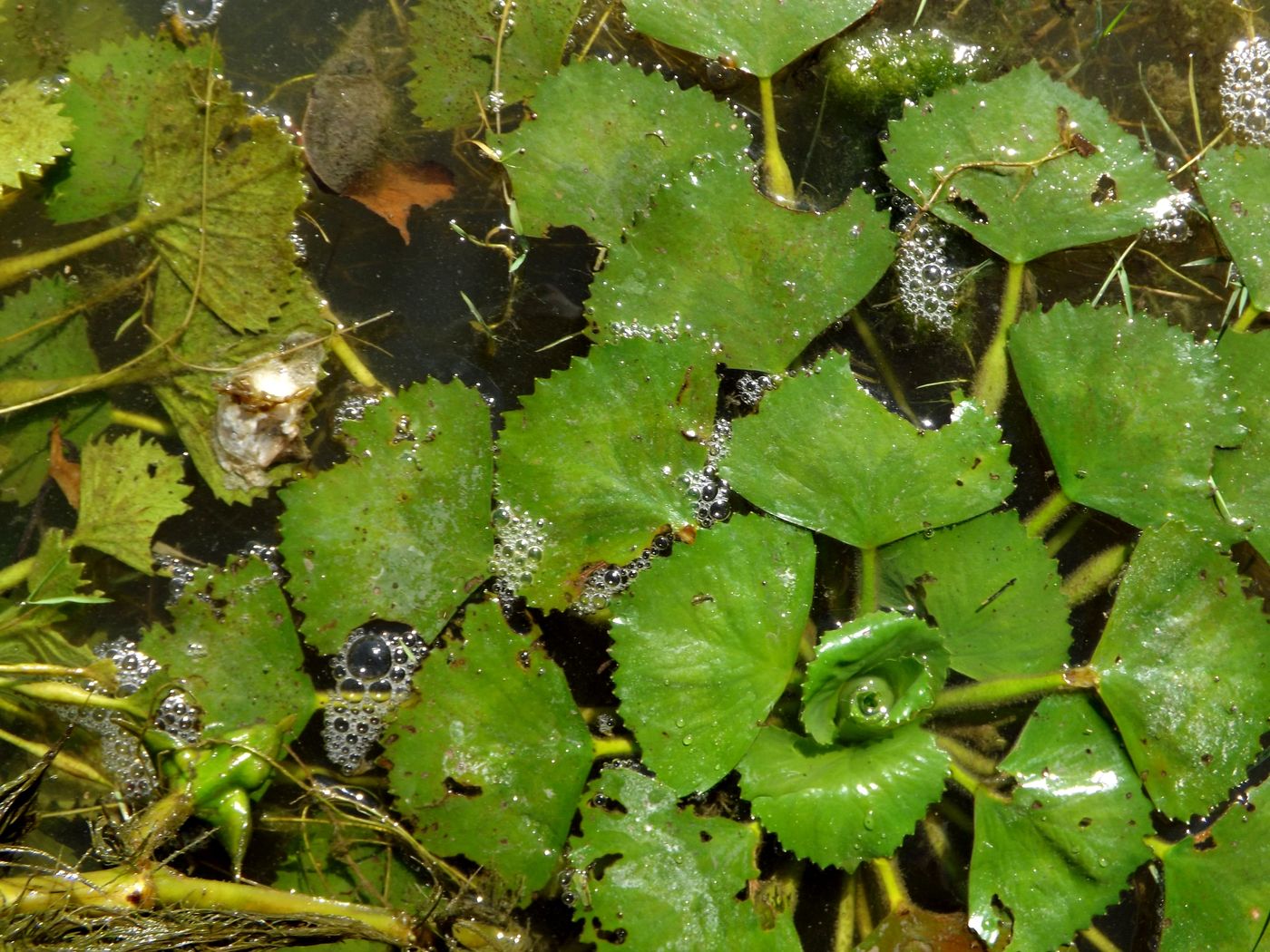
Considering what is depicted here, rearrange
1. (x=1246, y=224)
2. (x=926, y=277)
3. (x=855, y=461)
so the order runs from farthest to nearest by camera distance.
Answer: (x=926, y=277) < (x=1246, y=224) < (x=855, y=461)

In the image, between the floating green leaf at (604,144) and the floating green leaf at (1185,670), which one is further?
the floating green leaf at (604,144)

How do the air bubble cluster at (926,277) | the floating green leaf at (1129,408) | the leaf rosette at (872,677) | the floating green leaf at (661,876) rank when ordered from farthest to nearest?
the air bubble cluster at (926,277), the floating green leaf at (1129,408), the floating green leaf at (661,876), the leaf rosette at (872,677)

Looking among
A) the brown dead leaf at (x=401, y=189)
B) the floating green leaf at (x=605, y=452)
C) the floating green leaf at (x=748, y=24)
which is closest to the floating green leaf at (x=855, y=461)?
the floating green leaf at (x=605, y=452)

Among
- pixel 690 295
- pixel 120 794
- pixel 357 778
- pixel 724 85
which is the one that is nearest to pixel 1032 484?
pixel 690 295

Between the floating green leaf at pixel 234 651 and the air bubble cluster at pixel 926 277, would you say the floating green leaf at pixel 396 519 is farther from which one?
the air bubble cluster at pixel 926 277

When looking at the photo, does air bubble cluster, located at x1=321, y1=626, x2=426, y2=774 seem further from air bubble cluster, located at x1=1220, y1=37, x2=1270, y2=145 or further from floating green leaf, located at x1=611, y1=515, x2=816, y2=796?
air bubble cluster, located at x1=1220, y1=37, x2=1270, y2=145

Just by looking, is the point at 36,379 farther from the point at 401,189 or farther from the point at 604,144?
the point at 604,144

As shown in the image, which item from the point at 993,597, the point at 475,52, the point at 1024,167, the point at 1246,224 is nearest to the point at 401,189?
the point at 475,52

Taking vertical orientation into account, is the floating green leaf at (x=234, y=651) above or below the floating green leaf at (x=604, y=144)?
below

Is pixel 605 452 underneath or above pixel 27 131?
underneath
